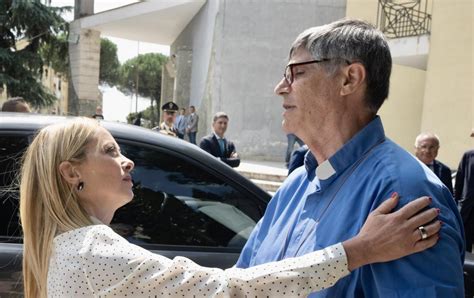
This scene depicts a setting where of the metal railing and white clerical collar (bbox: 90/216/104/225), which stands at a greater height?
the metal railing

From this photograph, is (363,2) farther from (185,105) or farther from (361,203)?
(361,203)

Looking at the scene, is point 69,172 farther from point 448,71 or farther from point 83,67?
point 83,67

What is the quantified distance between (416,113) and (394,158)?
14341mm

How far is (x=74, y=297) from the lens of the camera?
133 cm

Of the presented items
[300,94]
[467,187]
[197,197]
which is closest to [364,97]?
[300,94]

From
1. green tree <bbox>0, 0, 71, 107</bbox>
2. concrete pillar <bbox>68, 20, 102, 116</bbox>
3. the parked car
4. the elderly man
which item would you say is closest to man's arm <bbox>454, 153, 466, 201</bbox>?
the parked car

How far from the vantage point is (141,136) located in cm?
242

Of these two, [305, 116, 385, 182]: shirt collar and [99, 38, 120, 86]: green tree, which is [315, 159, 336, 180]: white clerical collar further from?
[99, 38, 120, 86]: green tree

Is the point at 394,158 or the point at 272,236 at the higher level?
the point at 394,158

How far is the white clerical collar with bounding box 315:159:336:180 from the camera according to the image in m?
1.50

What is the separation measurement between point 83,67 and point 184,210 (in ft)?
65.0

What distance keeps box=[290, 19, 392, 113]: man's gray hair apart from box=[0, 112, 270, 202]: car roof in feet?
3.58

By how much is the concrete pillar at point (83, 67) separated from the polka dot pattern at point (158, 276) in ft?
67.1

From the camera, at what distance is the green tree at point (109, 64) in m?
53.5
